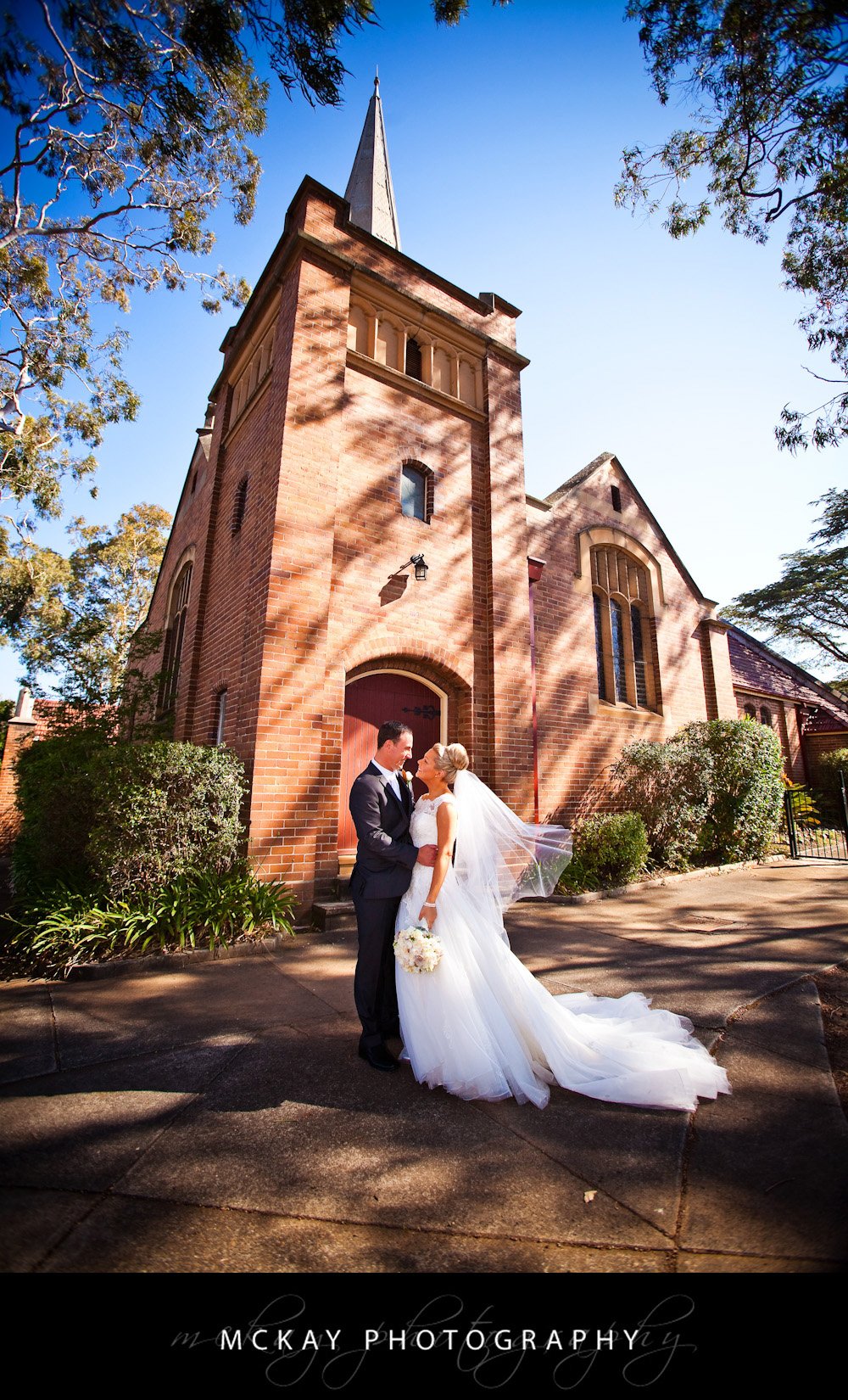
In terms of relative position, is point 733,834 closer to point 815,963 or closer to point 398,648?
point 815,963

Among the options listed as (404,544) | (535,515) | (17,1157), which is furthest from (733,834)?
(17,1157)

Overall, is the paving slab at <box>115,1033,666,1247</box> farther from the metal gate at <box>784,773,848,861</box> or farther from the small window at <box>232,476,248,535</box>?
the metal gate at <box>784,773,848,861</box>

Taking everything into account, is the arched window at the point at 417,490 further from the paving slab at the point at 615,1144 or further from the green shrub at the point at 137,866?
the paving slab at the point at 615,1144

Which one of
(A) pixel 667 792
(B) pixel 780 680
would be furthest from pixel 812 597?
(A) pixel 667 792

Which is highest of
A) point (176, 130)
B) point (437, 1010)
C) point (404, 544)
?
point (176, 130)

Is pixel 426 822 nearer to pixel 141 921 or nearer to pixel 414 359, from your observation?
pixel 141 921

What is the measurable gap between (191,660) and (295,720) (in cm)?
415

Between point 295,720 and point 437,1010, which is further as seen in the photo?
point 295,720

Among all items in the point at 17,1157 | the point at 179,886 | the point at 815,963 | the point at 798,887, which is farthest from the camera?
the point at 798,887

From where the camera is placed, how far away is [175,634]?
12.5m

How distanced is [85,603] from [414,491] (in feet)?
66.9

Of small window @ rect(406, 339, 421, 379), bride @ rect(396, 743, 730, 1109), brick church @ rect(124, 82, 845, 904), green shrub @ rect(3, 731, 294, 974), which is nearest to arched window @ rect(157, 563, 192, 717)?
brick church @ rect(124, 82, 845, 904)

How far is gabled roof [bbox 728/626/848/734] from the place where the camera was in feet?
65.4
